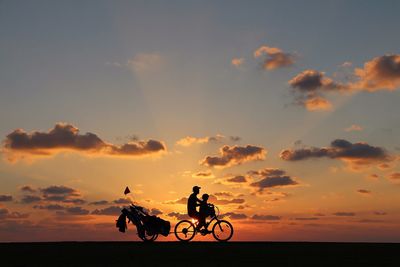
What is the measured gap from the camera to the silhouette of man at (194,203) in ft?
83.7

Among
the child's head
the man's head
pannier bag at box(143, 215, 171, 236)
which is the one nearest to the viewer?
the man's head

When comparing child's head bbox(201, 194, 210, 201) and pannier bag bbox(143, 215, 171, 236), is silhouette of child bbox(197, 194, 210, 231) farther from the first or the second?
pannier bag bbox(143, 215, 171, 236)

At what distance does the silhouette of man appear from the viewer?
25500 millimetres

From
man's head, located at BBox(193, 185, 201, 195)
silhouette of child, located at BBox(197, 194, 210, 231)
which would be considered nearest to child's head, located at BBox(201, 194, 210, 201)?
silhouette of child, located at BBox(197, 194, 210, 231)
